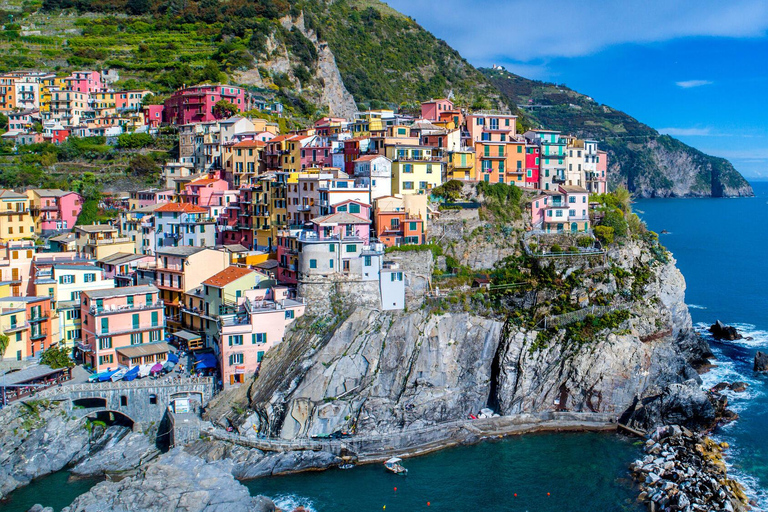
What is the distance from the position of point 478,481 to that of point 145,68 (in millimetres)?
79326

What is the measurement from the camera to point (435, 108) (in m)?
70.0

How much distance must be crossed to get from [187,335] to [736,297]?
198ft

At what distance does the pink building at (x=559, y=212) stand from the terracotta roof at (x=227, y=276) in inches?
928

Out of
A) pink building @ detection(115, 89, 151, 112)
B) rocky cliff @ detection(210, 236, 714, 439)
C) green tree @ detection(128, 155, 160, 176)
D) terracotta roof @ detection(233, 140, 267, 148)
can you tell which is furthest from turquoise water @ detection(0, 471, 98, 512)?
pink building @ detection(115, 89, 151, 112)

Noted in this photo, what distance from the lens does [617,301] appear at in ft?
165

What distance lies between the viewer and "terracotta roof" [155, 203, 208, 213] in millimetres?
58375

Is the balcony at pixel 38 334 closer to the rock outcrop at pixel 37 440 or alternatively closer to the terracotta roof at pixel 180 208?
the rock outcrop at pixel 37 440

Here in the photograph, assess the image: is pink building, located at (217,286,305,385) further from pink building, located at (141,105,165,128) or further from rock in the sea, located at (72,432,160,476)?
pink building, located at (141,105,165,128)

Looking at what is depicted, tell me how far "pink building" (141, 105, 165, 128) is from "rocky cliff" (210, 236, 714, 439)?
48.6m

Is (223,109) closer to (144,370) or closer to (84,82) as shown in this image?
(84,82)

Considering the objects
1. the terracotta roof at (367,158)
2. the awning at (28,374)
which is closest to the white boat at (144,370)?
the awning at (28,374)

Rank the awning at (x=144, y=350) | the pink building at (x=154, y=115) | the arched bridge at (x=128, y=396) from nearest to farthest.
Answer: the arched bridge at (x=128, y=396) → the awning at (x=144, y=350) → the pink building at (x=154, y=115)

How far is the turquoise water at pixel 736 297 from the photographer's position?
41.1 m

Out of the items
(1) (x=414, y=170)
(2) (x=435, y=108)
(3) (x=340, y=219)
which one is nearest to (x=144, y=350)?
(3) (x=340, y=219)
